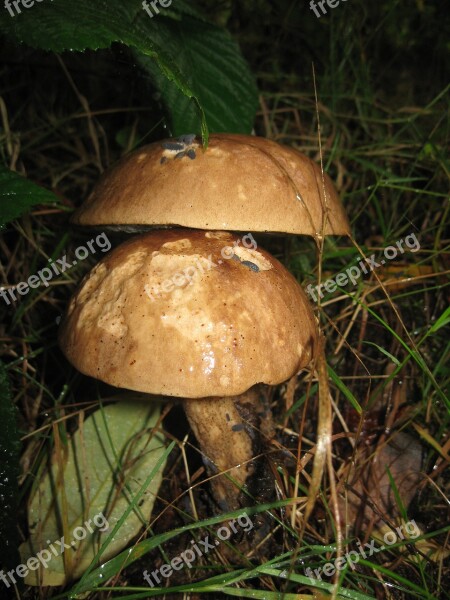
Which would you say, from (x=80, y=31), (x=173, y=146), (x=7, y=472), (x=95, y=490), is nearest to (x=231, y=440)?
(x=95, y=490)

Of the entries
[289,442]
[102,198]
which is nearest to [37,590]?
[289,442]

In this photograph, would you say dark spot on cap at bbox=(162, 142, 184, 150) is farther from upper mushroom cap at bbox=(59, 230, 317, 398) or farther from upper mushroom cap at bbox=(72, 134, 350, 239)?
upper mushroom cap at bbox=(59, 230, 317, 398)

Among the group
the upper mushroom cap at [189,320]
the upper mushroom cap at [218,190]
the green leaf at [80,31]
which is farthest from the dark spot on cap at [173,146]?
the upper mushroom cap at [189,320]

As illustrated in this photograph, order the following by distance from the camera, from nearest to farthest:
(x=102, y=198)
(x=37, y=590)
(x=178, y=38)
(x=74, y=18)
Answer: (x=74, y=18) < (x=102, y=198) < (x=37, y=590) < (x=178, y=38)

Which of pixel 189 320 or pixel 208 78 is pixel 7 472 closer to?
pixel 189 320

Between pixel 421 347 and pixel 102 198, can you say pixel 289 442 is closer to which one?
pixel 421 347

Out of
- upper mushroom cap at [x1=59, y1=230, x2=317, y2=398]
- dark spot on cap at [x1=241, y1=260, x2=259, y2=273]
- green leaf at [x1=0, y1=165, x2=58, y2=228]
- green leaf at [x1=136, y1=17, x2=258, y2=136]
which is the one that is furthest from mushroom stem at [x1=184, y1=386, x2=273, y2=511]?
green leaf at [x1=136, y1=17, x2=258, y2=136]

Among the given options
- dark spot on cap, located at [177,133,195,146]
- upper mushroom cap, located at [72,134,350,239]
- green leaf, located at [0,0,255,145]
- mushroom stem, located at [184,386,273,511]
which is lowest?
mushroom stem, located at [184,386,273,511]
